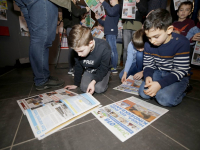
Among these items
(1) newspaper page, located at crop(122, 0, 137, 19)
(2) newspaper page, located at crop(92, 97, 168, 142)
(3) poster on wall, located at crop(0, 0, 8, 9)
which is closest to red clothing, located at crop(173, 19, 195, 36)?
(1) newspaper page, located at crop(122, 0, 137, 19)

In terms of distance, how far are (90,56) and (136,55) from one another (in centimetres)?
66

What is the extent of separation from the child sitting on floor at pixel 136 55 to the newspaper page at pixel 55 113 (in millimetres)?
651

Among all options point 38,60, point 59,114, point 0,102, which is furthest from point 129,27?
point 0,102

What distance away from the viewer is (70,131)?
0.60m

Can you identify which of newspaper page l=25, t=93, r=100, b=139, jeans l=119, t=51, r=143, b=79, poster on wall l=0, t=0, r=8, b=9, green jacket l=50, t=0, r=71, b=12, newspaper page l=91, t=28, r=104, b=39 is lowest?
newspaper page l=25, t=93, r=100, b=139

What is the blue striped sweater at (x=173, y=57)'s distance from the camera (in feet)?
2.73

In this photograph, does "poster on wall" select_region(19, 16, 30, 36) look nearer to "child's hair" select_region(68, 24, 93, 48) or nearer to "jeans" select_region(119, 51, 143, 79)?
"child's hair" select_region(68, 24, 93, 48)

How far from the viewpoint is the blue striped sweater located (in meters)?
0.83

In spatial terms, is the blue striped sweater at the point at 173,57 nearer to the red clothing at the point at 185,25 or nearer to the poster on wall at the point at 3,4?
the red clothing at the point at 185,25

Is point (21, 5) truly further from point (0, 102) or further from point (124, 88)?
point (124, 88)

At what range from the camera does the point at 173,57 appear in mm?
895

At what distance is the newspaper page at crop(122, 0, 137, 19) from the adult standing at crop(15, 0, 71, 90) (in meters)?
1.05

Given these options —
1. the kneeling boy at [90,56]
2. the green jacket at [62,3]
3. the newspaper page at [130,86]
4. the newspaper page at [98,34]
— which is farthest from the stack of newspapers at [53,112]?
the newspaper page at [98,34]

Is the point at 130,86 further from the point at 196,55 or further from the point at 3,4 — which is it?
the point at 3,4
